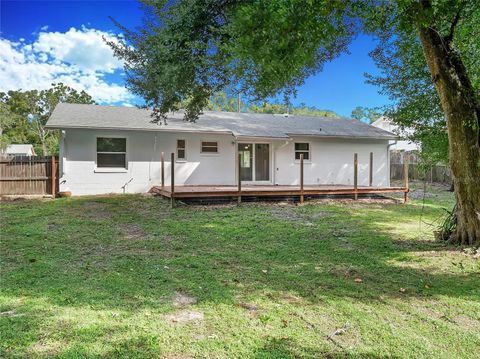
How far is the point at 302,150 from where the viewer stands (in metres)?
16.0

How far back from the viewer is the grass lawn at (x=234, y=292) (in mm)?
2844

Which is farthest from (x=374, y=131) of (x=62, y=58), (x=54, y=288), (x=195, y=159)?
(x=62, y=58)

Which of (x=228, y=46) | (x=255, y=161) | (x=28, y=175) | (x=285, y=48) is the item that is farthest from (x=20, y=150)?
(x=285, y=48)

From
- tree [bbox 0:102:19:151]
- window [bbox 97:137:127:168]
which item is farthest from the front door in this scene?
tree [bbox 0:102:19:151]

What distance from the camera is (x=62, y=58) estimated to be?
25.5m

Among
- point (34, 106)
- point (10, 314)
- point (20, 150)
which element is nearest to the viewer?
point (10, 314)

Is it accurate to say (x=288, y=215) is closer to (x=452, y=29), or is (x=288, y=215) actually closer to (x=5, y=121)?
(x=452, y=29)

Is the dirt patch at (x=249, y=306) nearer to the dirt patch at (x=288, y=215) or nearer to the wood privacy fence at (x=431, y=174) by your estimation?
the dirt patch at (x=288, y=215)

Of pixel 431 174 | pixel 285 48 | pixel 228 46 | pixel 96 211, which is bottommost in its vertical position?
pixel 96 211

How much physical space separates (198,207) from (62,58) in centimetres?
2084

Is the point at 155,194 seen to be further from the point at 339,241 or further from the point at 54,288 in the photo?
the point at 54,288

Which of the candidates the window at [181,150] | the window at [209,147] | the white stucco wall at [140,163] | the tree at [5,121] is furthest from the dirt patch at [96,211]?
the tree at [5,121]

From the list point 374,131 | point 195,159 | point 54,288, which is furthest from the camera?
point 374,131

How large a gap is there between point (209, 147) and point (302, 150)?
4288 mm
